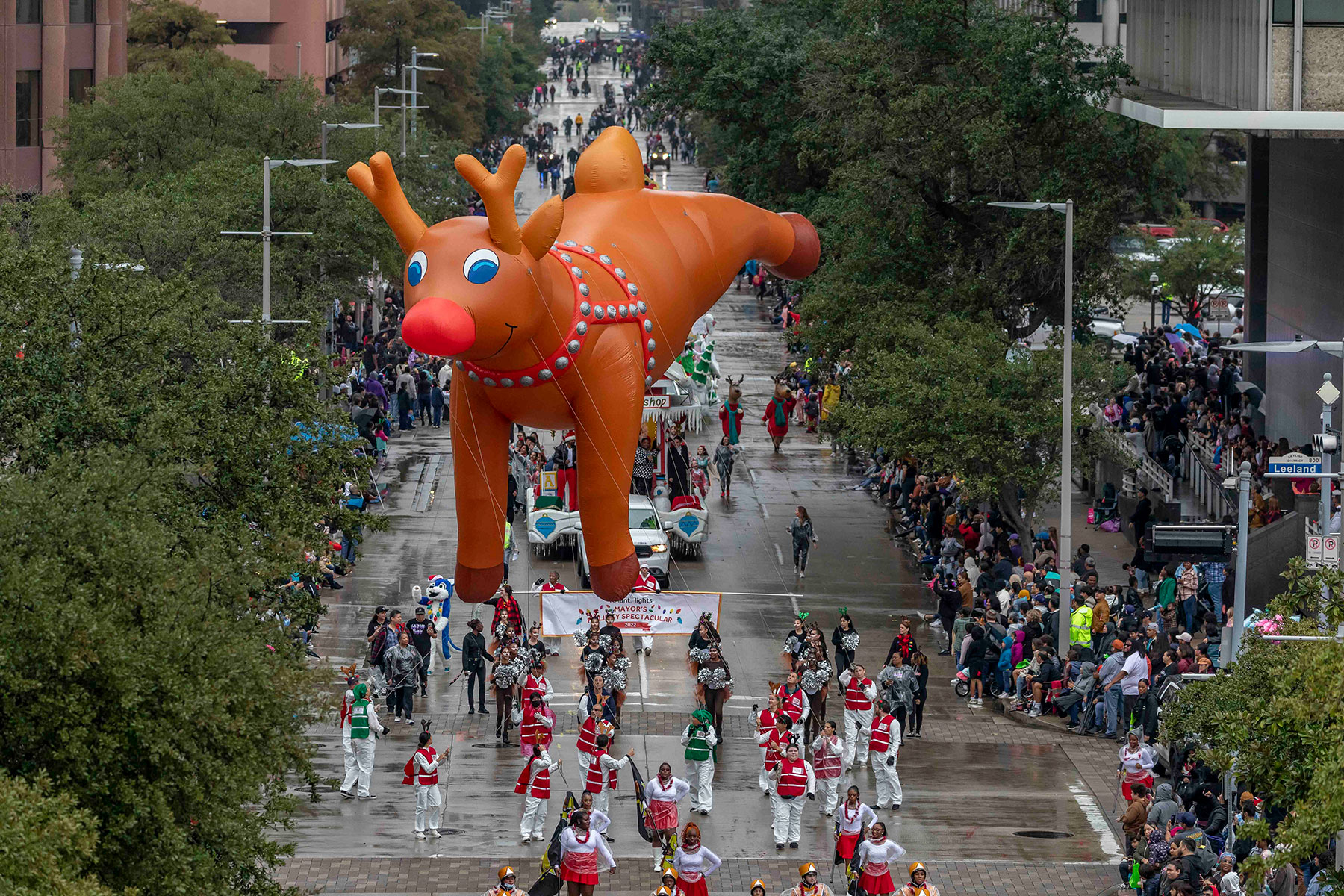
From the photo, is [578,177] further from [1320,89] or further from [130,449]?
[1320,89]

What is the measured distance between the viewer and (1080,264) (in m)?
38.8

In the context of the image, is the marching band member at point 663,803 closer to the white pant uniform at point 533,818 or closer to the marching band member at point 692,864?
the marching band member at point 692,864

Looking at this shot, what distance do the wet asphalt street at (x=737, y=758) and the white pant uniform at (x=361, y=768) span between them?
22cm

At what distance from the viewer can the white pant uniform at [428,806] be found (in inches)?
Answer: 966

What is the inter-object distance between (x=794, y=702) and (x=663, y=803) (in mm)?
3206

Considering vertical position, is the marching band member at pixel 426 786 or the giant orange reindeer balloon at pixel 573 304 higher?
the giant orange reindeer balloon at pixel 573 304

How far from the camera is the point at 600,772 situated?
2444 centimetres

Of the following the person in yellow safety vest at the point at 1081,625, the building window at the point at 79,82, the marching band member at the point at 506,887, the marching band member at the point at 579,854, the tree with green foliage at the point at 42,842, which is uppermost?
the building window at the point at 79,82

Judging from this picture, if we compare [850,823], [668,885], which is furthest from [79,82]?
[668,885]

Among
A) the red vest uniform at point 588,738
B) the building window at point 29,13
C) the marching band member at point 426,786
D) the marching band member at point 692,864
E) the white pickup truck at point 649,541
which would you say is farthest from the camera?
the building window at point 29,13

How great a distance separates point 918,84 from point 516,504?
474 inches

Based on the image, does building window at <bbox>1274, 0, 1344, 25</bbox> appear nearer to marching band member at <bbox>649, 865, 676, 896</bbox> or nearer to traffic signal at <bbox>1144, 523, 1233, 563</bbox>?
traffic signal at <bbox>1144, 523, 1233, 563</bbox>

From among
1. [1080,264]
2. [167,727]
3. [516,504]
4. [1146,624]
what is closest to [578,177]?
[167,727]

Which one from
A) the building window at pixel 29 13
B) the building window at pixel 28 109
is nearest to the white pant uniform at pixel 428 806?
the building window at pixel 28 109
